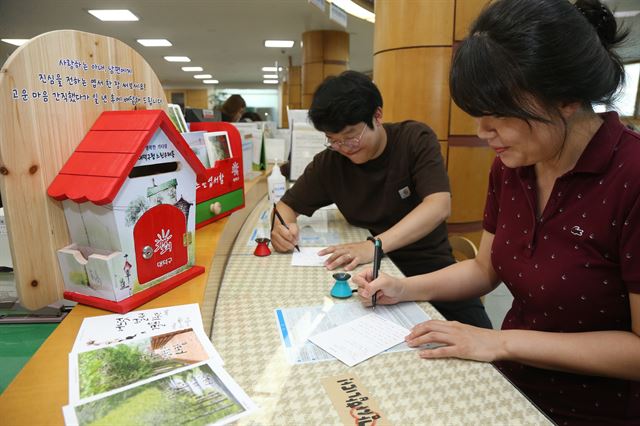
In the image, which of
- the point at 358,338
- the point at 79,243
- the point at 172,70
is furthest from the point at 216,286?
the point at 172,70

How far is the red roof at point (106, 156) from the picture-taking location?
95 cm

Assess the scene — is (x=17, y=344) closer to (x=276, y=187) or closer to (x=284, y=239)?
(x=284, y=239)

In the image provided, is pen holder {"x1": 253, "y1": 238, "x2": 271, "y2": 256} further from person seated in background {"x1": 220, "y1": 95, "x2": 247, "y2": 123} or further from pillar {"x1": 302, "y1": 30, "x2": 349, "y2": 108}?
pillar {"x1": 302, "y1": 30, "x2": 349, "y2": 108}

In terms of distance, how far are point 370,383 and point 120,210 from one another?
665mm

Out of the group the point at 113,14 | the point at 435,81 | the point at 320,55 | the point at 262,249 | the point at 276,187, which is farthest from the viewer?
the point at 320,55

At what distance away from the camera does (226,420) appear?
70cm

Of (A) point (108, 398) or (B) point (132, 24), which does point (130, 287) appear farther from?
(B) point (132, 24)

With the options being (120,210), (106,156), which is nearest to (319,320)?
(120,210)

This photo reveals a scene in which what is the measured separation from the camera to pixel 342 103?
1.56 metres

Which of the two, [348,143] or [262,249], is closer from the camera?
[262,249]

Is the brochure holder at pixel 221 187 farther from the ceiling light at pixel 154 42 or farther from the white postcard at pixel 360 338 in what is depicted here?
the ceiling light at pixel 154 42

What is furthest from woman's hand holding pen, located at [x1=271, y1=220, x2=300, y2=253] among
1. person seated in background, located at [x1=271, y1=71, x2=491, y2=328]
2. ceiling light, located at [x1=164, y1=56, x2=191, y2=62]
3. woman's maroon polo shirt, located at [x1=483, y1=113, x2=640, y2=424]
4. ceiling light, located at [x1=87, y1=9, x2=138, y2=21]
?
ceiling light, located at [x1=164, y1=56, x2=191, y2=62]

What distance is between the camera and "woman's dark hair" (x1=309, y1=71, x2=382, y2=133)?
1.57m

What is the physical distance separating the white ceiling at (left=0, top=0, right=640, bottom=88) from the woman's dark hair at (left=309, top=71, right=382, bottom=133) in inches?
190
